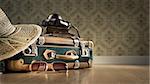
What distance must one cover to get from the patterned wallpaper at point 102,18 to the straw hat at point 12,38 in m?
1.36

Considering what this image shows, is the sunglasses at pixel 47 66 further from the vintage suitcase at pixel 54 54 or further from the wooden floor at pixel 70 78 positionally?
the wooden floor at pixel 70 78

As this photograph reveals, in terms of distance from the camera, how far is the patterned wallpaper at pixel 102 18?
2.43 m

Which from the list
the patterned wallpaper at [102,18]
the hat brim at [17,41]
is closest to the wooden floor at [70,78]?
the hat brim at [17,41]

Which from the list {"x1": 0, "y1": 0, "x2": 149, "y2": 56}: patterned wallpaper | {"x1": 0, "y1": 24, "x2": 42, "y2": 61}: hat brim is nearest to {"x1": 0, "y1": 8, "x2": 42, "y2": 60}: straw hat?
{"x1": 0, "y1": 24, "x2": 42, "y2": 61}: hat brim

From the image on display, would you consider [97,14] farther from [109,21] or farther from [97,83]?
[97,83]

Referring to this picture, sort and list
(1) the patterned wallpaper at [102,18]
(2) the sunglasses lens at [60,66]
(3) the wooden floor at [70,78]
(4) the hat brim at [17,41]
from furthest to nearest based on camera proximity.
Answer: (1) the patterned wallpaper at [102,18] → (2) the sunglasses lens at [60,66] → (4) the hat brim at [17,41] → (3) the wooden floor at [70,78]

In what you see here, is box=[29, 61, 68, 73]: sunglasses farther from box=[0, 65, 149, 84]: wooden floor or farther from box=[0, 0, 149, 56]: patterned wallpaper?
box=[0, 0, 149, 56]: patterned wallpaper

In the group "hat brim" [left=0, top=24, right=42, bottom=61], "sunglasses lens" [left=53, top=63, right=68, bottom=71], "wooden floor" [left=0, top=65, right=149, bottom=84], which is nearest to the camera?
"wooden floor" [left=0, top=65, right=149, bottom=84]

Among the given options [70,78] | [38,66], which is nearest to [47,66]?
[38,66]

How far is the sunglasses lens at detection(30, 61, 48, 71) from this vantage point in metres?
1.09

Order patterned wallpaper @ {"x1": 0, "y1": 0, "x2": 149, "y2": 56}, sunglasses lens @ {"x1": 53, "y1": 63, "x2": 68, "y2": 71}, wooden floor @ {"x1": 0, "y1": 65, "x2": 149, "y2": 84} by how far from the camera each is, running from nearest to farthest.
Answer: wooden floor @ {"x1": 0, "y1": 65, "x2": 149, "y2": 84} → sunglasses lens @ {"x1": 53, "y1": 63, "x2": 68, "y2": 71} → patterned wallpaper @ {"x1": 0, "y1": 0, "x2": 149, "y2": 56}

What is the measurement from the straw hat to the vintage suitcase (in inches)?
1.2

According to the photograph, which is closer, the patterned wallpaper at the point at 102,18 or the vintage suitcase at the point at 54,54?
the vintage suitcase at the point at 54,54

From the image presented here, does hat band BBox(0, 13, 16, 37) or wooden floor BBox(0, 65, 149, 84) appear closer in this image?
wooden floor BBox(0, 65, 149, 84)
